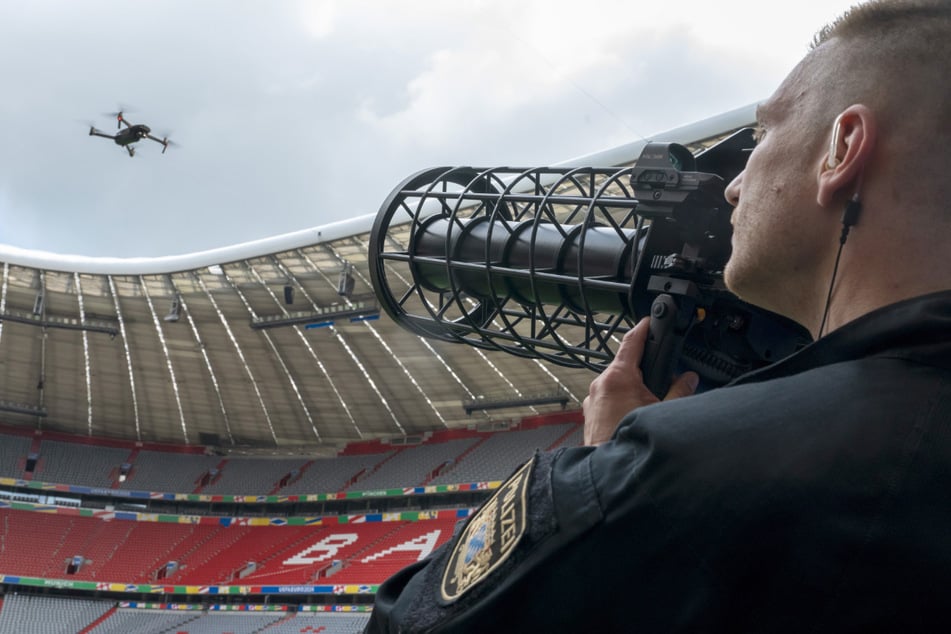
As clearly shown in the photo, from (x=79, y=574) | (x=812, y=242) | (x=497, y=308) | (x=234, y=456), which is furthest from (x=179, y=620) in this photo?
(x=812, y=242)

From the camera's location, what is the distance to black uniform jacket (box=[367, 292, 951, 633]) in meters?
1.04

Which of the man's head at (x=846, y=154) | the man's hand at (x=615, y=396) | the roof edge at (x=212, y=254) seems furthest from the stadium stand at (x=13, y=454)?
the man's head at (x=846, y=154)

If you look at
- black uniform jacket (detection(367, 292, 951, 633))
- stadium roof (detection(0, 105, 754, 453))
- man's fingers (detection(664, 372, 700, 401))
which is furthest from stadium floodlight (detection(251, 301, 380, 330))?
black uniform jacket (detection(367, 292, 951, 633))

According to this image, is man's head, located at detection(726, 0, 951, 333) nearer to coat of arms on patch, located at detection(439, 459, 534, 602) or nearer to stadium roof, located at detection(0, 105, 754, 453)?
coat of arms on patch, located at detection(439, 459, 534, 602)

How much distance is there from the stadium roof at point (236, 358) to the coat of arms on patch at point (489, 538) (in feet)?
63.2

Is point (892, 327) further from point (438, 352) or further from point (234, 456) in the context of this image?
point (234, 456)

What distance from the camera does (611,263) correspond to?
2.65 metres

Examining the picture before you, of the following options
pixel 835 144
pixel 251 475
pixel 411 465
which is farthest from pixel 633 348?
pixel 251 475

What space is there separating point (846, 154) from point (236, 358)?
28.6 meters

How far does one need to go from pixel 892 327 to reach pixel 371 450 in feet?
105

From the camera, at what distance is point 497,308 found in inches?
123

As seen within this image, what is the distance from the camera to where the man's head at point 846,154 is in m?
1.28

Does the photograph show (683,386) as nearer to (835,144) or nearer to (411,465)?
(835,144)

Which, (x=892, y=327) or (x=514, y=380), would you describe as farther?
(x=514, y=380)
